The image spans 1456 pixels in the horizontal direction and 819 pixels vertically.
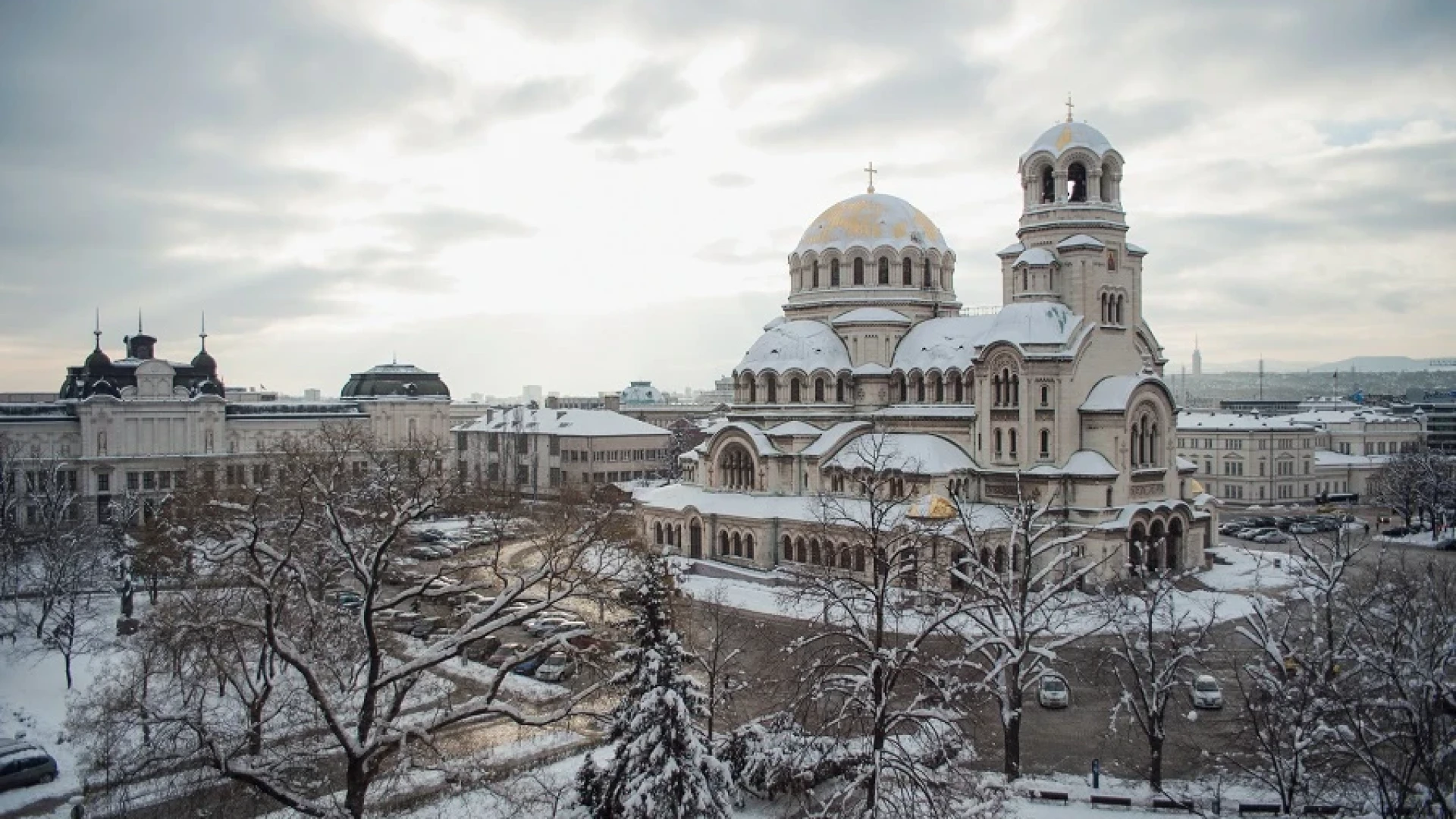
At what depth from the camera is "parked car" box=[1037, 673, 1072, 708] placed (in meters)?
25.9

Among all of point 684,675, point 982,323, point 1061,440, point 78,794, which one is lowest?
point 78,794

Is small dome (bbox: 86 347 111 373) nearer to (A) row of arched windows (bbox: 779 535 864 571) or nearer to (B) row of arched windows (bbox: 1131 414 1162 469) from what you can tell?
(A) row of arched windows (bbox: 779 535 864 571)

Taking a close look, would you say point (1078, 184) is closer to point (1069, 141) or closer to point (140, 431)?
point (1069, 141)

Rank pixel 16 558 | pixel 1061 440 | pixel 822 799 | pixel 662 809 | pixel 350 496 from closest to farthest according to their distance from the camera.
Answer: pixel 662 809 < pixel 822 799 < pixel 350 496 < pixel 16 558 < pixel 1061 440

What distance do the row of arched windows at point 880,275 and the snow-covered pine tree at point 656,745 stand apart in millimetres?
36479

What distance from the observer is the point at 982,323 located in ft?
152

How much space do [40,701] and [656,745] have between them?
814 inches

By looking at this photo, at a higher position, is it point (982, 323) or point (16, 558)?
point (982, 323)

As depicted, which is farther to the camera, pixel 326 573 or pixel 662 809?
pixel 326 573

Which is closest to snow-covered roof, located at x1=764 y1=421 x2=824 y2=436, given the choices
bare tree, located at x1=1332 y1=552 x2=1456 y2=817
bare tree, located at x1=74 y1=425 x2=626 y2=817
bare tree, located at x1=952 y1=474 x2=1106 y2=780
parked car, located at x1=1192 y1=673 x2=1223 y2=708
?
bare tree, located at x1=952 y1=474 x2=1106 y2=780

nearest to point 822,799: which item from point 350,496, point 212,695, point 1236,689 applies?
point 1236,689

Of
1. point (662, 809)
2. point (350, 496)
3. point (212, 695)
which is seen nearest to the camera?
point (662, 809)

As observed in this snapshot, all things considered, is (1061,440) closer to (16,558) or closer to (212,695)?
(212,695)

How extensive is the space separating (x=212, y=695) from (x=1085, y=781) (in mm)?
21532
